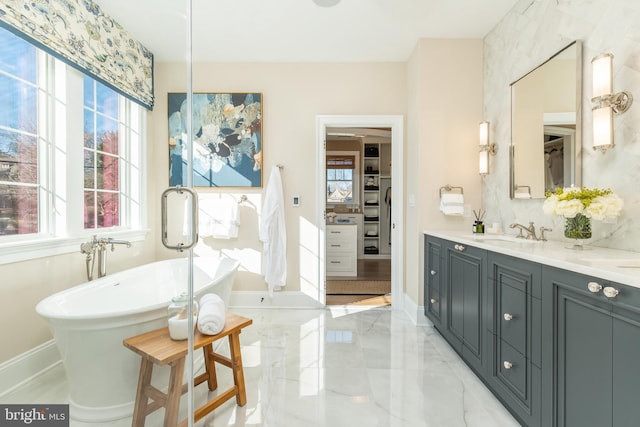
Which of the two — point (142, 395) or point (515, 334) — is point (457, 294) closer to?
point (515, 334)

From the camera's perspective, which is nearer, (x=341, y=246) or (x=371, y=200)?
(x=341, y=246)

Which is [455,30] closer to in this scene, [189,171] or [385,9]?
[385,9]

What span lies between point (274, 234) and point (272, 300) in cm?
74

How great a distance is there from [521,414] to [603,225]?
1.07 m

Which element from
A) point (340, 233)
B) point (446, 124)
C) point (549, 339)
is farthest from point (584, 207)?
point (340, 233)

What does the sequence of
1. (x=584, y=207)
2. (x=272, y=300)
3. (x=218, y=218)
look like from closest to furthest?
(x=584, y=207), (x=218, y=218), (x=272, y=300)

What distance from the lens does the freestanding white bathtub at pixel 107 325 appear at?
96 cm

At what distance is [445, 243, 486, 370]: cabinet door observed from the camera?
6.17ft

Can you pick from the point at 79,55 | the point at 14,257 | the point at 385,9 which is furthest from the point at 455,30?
the point at 14,257

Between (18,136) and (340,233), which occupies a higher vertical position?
(18,136)

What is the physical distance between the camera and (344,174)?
608 cm

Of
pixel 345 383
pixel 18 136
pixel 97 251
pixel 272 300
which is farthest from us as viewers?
pixel 272 300

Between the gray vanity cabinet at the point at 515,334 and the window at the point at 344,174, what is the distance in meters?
4.34

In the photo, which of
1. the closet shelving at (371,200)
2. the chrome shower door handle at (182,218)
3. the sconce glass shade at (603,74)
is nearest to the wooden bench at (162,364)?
the chrome shower door handle at (182,218)
